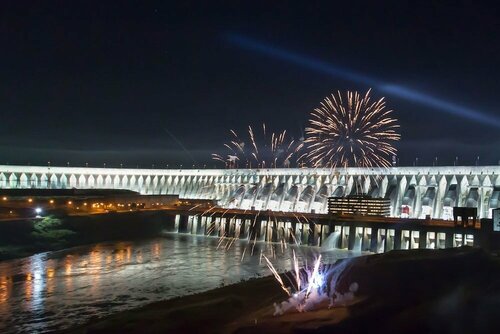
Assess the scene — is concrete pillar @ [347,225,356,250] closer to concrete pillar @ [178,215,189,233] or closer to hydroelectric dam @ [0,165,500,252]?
hydroelectric dam @ [0,165,500,252]

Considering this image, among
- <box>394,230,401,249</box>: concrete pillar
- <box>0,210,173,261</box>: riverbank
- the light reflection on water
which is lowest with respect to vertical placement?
the light reflection on water

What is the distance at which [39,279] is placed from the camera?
119 ft

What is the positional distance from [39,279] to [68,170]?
264ft

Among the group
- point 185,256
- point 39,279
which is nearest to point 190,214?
point 185,256

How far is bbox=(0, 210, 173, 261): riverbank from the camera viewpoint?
167 ft

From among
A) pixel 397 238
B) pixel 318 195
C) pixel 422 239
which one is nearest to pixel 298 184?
pixel 318 195

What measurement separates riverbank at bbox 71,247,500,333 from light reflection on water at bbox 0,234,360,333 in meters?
6.08

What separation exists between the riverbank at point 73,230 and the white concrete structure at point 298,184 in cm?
2266

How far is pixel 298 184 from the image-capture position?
88.2 metres

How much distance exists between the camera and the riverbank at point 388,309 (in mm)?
14219

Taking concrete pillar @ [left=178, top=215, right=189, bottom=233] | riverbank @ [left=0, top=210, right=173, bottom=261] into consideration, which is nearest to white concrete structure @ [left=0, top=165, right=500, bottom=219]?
concrete pillar @ [left=178, top=215, right=189, bottom=233]

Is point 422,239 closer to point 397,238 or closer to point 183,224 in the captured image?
point 397,238

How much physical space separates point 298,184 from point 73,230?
4175cm

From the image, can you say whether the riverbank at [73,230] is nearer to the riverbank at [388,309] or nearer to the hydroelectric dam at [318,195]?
the hydroelectric dam at [318,195]
